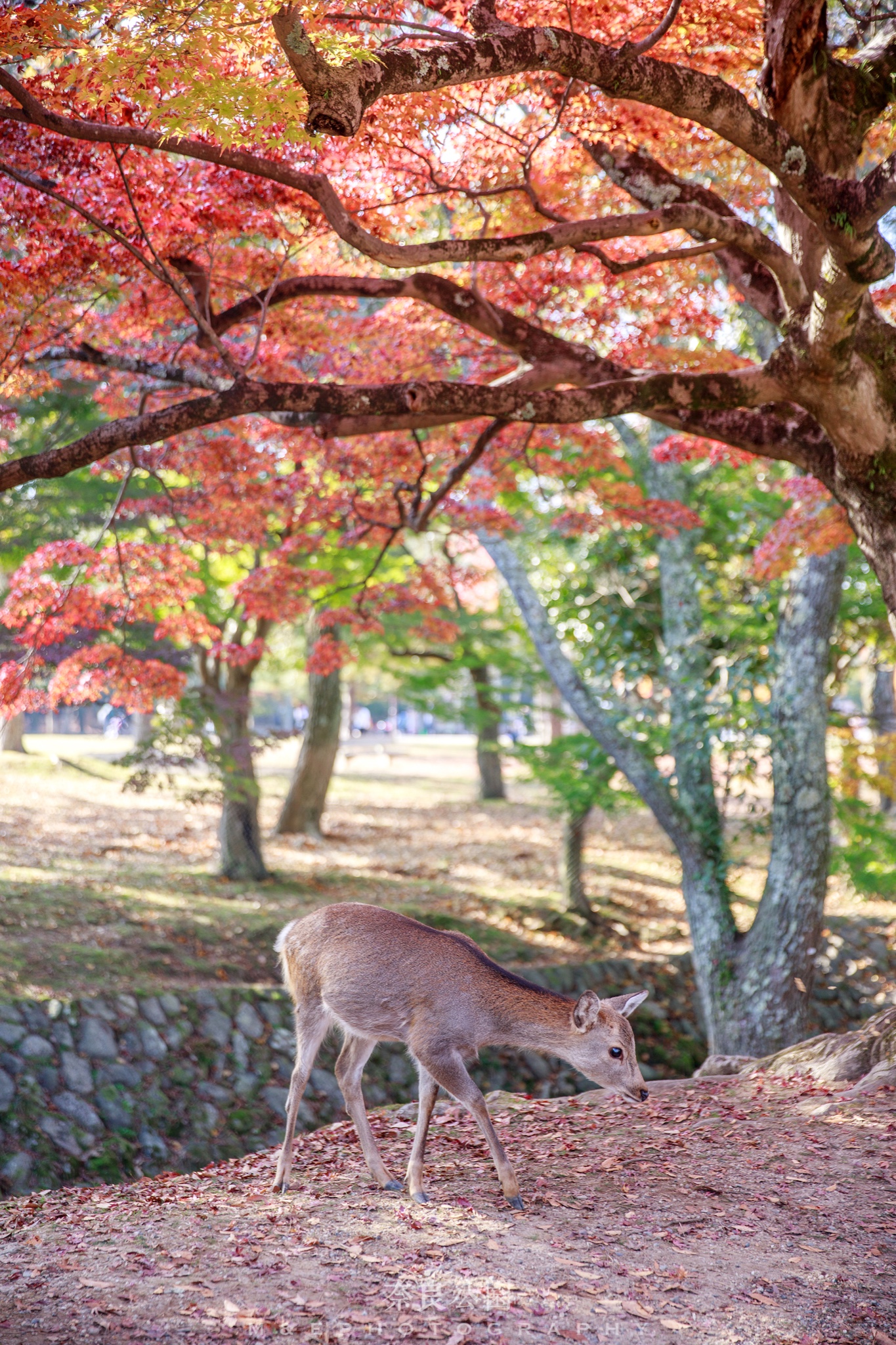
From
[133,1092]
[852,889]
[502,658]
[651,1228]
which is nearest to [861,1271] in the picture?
[651,1228]

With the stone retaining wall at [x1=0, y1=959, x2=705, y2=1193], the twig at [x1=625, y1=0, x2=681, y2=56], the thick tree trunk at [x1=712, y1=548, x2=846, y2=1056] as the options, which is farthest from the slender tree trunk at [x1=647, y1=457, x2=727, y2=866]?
the twig at [x1=625, y1=0, x2=681, y2=56]

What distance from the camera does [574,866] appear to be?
16.1 metres

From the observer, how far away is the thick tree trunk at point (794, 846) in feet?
31.8

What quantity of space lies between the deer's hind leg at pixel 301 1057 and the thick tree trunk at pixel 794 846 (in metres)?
5.71

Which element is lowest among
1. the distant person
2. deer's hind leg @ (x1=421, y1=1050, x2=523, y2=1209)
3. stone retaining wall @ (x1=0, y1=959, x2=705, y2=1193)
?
stone retaining wall @ (x1=0, y1=959, x2=705, y2=1193)

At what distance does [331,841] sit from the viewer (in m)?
19.0

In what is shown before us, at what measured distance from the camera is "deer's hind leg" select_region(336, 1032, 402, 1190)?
508cm

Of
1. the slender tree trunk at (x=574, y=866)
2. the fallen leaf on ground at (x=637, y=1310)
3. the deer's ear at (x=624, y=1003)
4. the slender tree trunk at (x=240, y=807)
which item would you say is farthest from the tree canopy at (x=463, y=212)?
the slender tree trunk at (x=574, y=866)

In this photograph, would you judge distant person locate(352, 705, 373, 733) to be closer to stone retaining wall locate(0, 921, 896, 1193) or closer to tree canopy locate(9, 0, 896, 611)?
stone retaining wall locate(0, 921, 896, 1193)

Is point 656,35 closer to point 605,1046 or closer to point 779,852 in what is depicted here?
point 605,1046

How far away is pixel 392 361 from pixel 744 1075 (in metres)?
6.16

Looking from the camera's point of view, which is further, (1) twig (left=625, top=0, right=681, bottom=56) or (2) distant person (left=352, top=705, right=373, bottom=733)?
(2) distant person (left=352, top=705, right=373, bottom=733)

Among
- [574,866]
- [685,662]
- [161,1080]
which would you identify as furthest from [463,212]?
[574,866]

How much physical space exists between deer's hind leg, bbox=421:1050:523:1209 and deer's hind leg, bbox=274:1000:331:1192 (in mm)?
711
